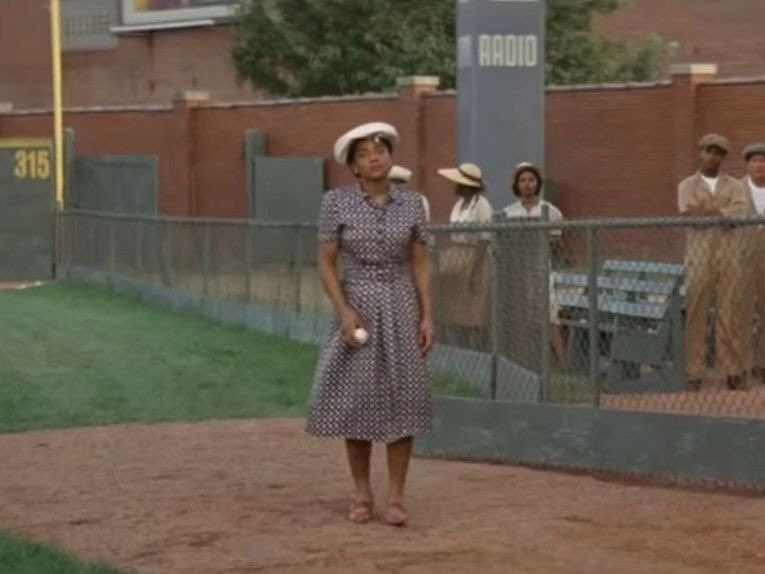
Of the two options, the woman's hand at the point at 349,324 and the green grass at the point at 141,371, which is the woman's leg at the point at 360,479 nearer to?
the woman's hand at the point at 349,324

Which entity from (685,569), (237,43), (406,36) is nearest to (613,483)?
(685,569)

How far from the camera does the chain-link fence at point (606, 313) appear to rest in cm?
1155

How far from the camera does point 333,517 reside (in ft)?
34.6

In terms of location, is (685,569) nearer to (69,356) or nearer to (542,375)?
(542,375)

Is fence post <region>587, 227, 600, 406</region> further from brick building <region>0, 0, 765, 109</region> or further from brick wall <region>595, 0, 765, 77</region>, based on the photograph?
brick building <region>0, 0, 765, 109</region>

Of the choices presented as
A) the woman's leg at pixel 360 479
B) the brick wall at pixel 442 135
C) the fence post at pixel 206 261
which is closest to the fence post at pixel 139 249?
the fence post at pixel 206 261

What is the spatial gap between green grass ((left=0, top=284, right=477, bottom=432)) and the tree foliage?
57.8ft

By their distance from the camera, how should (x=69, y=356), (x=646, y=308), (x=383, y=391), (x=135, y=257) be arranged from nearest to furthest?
(x=383, y=391)
(x=646, y=308)
(x=69, y=356)
(x=135, y=257)

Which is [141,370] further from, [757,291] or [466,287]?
[757,291]

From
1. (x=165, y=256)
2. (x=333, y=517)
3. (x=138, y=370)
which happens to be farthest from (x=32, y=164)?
(x=333, y=517)

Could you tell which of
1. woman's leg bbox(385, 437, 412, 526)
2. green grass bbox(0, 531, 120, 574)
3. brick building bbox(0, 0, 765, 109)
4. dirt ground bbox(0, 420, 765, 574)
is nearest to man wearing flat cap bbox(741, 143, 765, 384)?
dirt ground bbox(0, 420, 765, 574)

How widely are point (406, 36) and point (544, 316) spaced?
29621 millimetres

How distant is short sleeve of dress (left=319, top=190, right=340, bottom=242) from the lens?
10.4m

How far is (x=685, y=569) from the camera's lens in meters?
9.12
